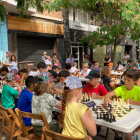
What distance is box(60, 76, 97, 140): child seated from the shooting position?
6.19 ft

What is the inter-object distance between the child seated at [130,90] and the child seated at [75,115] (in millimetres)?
1070

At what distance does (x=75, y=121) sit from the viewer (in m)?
1.96

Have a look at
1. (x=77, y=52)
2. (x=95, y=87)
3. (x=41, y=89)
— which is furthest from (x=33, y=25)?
(x=41, y=89)

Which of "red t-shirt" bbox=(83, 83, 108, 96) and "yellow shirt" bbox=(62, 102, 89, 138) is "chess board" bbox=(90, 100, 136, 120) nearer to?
"yellow shirt" bbox=(62, 102, 89, 138)

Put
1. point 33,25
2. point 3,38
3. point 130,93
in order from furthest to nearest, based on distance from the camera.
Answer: point 33,25, point 3,38, point 130,93

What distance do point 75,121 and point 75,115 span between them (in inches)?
3.1

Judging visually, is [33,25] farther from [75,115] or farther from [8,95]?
[75,115]

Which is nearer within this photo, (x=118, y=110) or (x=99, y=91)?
(x=118, y=110)

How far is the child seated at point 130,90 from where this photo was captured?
3.02 m

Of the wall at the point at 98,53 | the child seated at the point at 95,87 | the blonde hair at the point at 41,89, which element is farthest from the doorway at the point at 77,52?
the blonde hair at the point at 41,89

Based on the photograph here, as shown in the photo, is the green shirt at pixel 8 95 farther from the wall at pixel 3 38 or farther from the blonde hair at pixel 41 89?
the wall at pixel 3 38

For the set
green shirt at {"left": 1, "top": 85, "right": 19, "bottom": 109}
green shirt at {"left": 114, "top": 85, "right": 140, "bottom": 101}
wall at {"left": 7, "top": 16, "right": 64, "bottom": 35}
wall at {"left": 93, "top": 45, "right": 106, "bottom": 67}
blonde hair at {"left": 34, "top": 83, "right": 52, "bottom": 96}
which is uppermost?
wall at {"left": 7, "top": 16, "right": 64, "bottom": 35}

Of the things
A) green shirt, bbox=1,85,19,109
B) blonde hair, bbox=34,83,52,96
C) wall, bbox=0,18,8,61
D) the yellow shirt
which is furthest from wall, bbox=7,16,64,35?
the yellow shirt

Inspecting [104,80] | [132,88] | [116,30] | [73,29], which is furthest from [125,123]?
[73,29]
